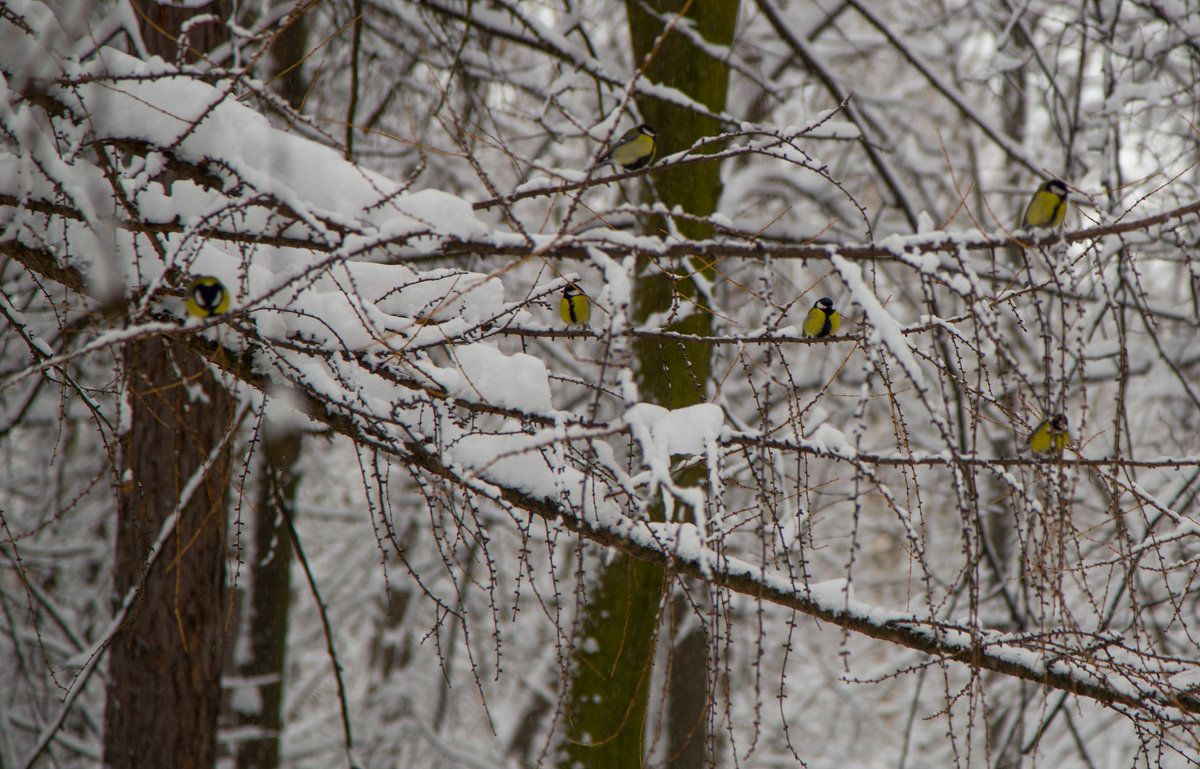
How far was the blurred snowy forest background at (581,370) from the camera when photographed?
4.75ft

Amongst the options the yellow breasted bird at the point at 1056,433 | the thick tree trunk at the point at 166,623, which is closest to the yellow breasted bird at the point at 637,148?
the thick tree trunk at the point at 166,623

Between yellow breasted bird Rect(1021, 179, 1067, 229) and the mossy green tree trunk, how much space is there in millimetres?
1365

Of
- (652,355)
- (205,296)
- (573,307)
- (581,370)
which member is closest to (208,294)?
(205,296)

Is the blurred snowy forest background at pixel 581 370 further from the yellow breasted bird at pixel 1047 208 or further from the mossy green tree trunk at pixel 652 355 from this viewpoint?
the yellow breasted bird at pixel 1047 208

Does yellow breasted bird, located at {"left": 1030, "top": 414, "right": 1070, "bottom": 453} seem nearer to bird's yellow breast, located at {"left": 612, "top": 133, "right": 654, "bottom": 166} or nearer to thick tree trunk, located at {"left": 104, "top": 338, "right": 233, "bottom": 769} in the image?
bird's yellow breast, located at {"left": 612, "top": 133, "right": 654, "bottom": 166}

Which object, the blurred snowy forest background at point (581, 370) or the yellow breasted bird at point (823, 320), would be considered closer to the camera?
the blurred snowy forest background at point (581, 370)

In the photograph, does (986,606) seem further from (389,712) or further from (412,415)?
(389,712)

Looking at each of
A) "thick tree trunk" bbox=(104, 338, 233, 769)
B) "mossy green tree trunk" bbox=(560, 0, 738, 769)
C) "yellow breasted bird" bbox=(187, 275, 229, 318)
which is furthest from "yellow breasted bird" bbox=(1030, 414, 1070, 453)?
"thick tree trunk" bbox=(104, 338, 233, 769)

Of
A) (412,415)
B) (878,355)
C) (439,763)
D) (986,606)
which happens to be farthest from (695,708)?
(878,355)

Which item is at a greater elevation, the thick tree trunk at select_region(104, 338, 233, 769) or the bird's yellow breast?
the bird's yellow breast

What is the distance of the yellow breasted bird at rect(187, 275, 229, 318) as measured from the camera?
184 cm

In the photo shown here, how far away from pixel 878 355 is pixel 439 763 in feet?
26.0

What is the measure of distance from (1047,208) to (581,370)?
4451mm

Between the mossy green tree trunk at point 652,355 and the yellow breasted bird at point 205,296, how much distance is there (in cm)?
200
